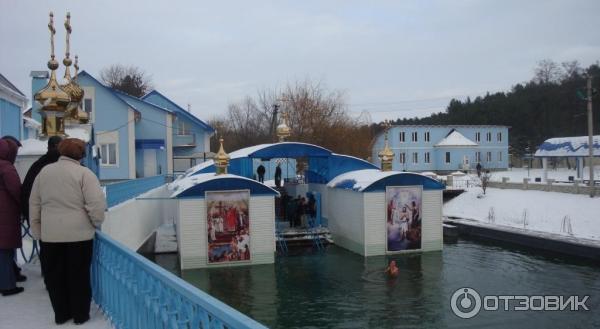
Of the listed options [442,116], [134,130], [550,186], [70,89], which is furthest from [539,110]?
[70,89]

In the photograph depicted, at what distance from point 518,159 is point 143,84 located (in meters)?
46.9

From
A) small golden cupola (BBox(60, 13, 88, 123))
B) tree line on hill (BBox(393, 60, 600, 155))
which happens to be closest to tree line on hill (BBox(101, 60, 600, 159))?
tree line on hill (BBox(393, 60, 600, 155))

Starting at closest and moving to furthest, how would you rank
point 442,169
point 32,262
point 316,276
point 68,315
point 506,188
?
point 68,315 < point 32,262 < point 316,276 < point 506,188 < point 442,169

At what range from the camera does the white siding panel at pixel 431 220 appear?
61.4ft

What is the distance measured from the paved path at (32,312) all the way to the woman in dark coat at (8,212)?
24cm

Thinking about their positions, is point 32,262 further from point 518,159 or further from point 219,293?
point 518,159

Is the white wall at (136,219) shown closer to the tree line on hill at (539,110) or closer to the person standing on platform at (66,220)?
the person standing on platform at (66,220)

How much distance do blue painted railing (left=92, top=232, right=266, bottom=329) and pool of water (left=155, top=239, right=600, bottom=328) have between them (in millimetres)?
6923

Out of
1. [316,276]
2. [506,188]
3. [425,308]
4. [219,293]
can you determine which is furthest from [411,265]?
[506,188]

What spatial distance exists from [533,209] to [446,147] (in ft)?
83.9

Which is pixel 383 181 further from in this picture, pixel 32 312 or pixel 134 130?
pixel 134 130

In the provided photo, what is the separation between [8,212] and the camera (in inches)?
208

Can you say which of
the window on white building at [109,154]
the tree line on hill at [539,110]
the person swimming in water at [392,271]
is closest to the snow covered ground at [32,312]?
the person swimming in water at [392,271]

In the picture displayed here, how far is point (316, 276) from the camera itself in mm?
15688
